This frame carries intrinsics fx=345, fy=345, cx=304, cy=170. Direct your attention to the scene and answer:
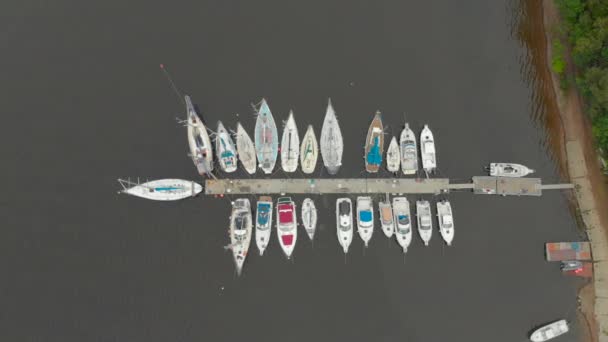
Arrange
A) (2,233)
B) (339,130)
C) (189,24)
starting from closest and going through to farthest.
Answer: (2,233) < (339,130) < (189,24)

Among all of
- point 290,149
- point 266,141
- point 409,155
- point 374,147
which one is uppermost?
point 266,141

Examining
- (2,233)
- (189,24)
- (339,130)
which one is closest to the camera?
(2,233)

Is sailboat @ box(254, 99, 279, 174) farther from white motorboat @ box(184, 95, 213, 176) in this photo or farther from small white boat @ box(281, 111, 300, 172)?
white motorboat @ box(184, 95, 213, 176)

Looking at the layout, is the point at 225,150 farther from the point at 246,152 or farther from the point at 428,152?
the point at 428,152

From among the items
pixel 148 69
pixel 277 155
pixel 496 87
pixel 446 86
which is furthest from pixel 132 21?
pixel 496 87

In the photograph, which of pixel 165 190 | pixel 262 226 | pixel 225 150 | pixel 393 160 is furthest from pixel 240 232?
pixel 393 160

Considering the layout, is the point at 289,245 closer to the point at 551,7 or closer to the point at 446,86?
the point at 446,86
